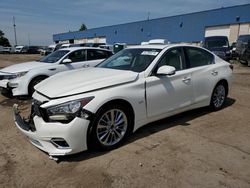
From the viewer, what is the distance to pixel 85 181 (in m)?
3.16

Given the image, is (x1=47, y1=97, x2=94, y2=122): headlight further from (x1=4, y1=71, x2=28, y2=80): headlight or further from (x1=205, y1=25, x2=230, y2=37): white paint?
(x1=205, y1=25, x2=230, y2=37): white paint

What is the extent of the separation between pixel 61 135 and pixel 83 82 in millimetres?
901

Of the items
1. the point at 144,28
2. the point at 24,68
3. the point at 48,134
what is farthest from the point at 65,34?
the point at 48,134

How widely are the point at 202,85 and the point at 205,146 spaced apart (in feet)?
5.39

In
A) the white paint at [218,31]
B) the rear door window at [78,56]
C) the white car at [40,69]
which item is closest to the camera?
the white car at [40,69]

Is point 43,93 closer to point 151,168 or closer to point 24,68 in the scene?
point 151,168

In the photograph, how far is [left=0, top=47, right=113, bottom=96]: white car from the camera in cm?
720

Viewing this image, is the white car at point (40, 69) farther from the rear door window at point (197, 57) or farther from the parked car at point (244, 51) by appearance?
the parked car at point (244, 51)

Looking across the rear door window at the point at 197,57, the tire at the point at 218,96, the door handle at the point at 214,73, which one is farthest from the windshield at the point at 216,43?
the door handle at the point at 214,73

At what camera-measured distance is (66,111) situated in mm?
3459

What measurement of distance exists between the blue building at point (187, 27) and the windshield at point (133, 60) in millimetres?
27339

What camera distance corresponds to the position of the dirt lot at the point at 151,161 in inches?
124

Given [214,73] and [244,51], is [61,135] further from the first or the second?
[244,51]

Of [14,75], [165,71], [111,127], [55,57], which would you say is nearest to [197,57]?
[165,71]
